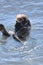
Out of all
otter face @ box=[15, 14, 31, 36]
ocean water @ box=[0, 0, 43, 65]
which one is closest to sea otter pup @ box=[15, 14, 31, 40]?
otter face @ box=[15, 14, 31, 36]

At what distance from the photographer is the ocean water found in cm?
752

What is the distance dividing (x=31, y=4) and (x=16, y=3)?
58 centimetres

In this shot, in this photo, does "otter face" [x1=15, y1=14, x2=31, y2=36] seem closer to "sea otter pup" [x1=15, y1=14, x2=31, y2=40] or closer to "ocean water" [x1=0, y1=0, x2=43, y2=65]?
"sea otter pup" [x1=15, y1=14, x2=31, y2=40]

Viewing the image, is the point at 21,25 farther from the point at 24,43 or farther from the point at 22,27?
the point at 24,43

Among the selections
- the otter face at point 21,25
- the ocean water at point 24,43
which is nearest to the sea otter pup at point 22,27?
the otter face at point 21,25

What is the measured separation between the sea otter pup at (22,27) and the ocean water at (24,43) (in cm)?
16

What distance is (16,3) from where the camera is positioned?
12562mm

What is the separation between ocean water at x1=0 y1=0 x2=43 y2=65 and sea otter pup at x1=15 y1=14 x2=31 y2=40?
16 cm

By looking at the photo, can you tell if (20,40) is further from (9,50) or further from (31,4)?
(31,4)

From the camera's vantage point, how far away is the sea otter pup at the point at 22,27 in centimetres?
900

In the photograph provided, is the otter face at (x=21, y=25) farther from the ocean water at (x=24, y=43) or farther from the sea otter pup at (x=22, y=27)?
the ocean water at (x=24, y=43)

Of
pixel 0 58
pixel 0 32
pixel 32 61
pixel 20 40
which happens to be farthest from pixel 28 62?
pixel 0 32

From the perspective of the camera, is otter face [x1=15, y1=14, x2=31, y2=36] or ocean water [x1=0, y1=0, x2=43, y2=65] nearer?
ocean water [x1=0, y1=0, x2=43, y2=65]

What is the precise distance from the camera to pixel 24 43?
8383mm
